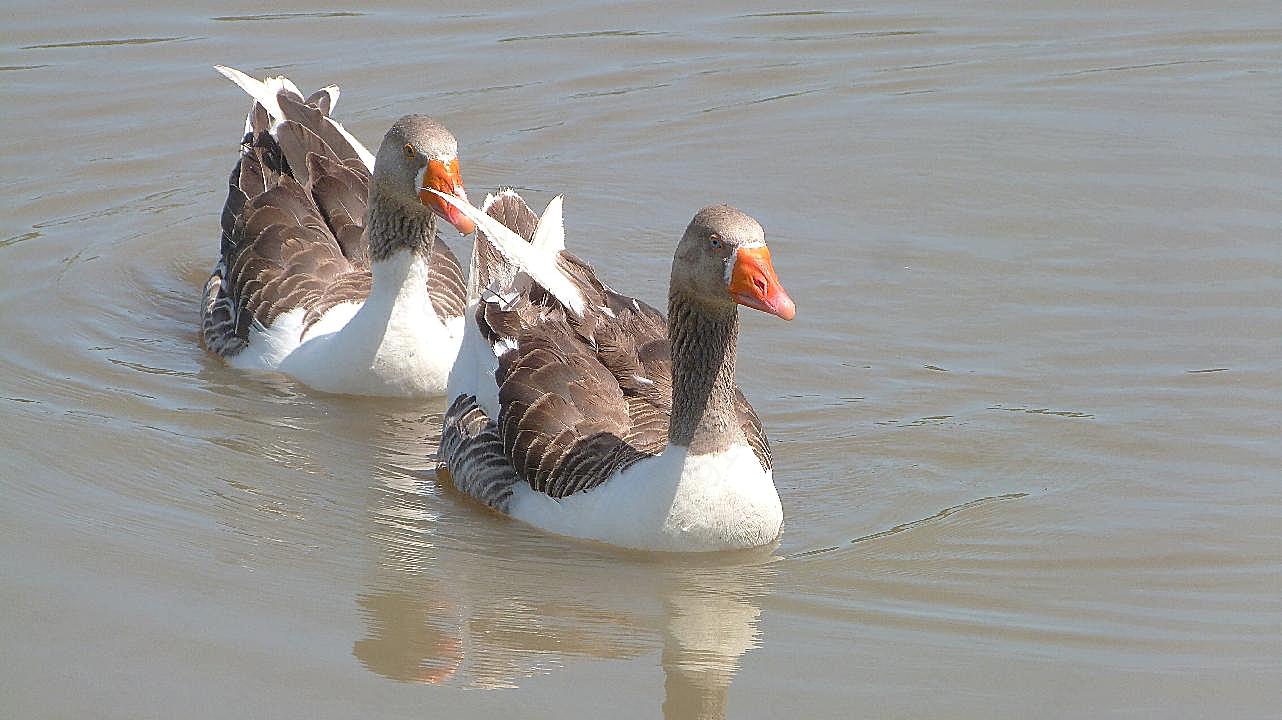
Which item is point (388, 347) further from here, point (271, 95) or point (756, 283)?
point (756, 283)

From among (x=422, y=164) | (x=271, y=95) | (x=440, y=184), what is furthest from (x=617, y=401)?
(x=271, y=95)

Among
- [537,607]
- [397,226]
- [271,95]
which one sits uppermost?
[271,95]

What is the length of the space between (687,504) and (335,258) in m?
3.98

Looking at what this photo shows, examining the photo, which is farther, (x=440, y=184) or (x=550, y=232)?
(x=440, y=184)

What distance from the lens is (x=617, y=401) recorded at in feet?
29.2

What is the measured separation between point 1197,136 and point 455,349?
6.36 m

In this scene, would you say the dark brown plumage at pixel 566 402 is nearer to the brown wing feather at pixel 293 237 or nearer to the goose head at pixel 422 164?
the goose head at pixel 422 164

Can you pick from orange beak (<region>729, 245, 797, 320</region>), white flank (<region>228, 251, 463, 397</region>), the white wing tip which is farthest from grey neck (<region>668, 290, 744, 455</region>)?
white flank (<region>228, 251, 463, 397</region>)

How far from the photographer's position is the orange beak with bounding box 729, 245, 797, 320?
7750 millimetres

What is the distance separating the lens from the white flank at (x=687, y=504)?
27.0ft

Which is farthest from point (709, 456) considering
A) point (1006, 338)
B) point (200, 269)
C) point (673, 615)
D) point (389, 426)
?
point (200, 269)

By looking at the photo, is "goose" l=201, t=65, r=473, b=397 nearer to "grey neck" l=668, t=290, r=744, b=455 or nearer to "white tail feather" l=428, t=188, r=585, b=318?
"white tail feather" l=428, t=188, r=585, b=318

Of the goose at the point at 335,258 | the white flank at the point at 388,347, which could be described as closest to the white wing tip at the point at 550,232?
the goose at the point at 335,258

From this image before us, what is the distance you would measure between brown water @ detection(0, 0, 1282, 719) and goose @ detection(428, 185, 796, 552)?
0.70 ft
